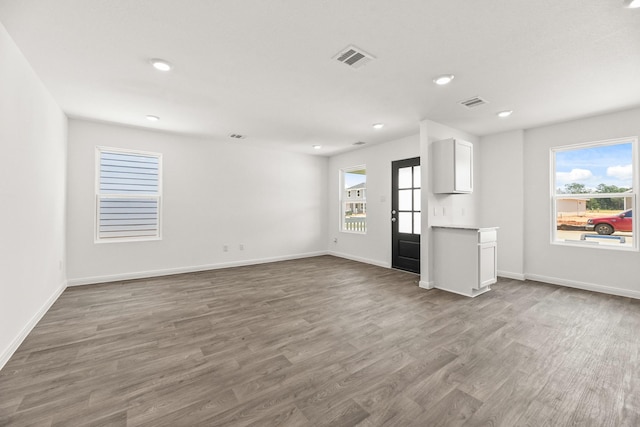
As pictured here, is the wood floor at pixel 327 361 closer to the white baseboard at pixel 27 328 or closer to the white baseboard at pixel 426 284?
the white baseboard at pixel 27 328

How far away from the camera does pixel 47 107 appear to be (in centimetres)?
320

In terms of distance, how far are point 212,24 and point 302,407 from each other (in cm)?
272

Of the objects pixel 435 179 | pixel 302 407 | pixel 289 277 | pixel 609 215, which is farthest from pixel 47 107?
pixel 609 215

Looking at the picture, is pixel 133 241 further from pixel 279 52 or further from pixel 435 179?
pixel 435 179

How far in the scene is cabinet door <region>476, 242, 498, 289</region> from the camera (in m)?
3.76

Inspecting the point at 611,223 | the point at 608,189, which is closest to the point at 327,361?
the point at 611,223

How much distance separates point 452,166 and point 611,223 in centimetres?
238

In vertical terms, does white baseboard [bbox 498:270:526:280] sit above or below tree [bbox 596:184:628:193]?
below

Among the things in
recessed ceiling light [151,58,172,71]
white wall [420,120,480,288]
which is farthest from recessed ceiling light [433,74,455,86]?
recessed ceiling light [151,58,172,71]

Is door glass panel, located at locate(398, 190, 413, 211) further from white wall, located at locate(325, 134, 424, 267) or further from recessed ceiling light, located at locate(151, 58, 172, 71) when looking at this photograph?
recessed ceiling light, located at locate(151, 58, 172, 71)

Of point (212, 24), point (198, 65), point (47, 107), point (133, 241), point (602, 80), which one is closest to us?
point (212, 24)

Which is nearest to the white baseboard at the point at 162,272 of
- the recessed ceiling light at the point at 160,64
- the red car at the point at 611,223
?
the recessed ceiling light at the point at 160,64

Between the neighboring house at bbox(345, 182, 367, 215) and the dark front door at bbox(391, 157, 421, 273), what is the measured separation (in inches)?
34.5

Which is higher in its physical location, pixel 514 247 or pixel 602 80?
pixel 602 80
